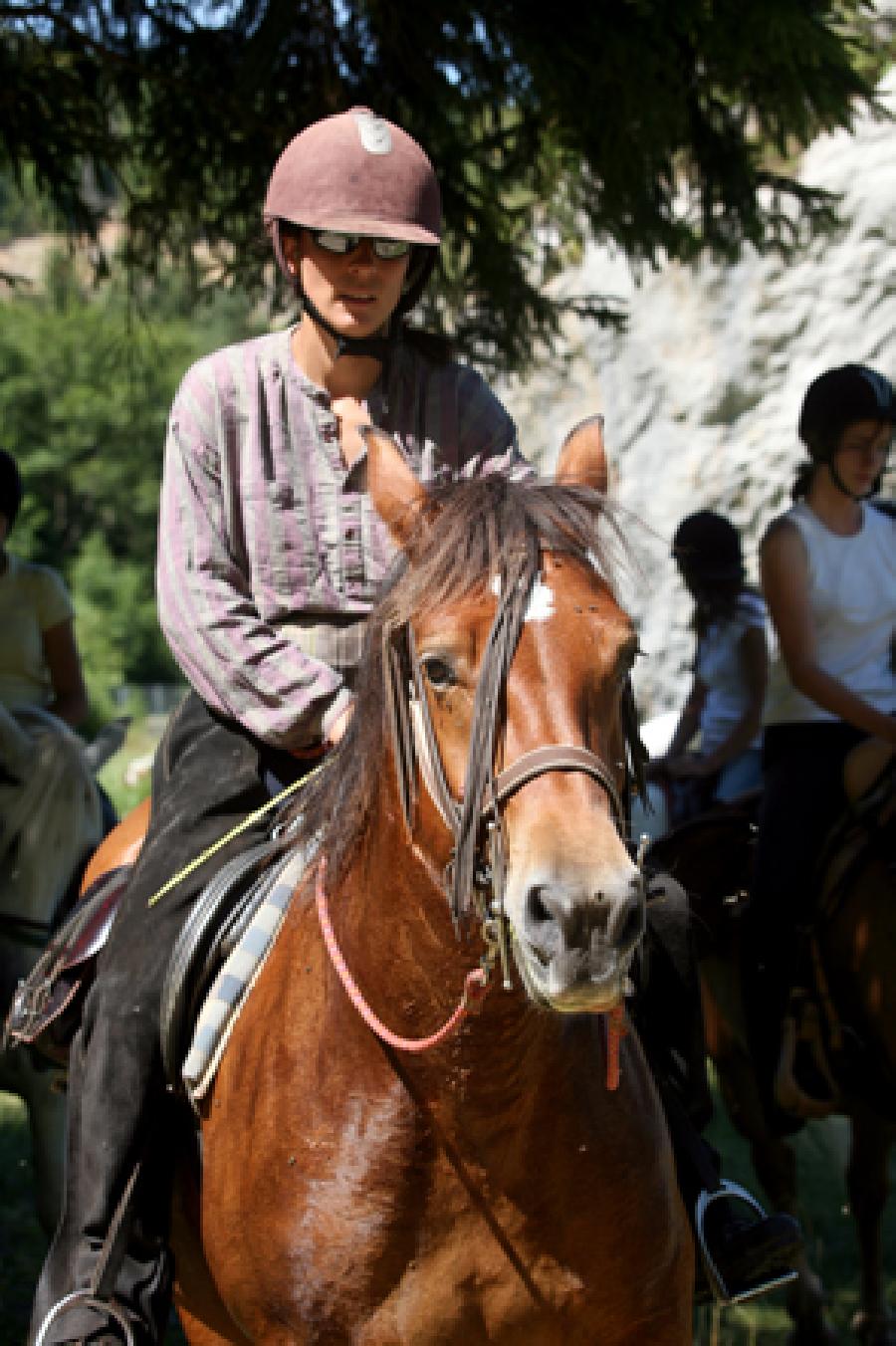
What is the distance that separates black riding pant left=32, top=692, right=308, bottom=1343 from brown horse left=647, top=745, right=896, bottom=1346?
6.73ft

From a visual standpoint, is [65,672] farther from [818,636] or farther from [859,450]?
[859,450]

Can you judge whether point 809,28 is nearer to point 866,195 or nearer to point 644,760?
point 644,760

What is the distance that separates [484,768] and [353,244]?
158cm

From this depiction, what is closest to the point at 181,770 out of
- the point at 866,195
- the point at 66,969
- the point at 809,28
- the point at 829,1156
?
the point at 66,969

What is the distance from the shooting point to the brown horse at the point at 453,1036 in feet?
8.45

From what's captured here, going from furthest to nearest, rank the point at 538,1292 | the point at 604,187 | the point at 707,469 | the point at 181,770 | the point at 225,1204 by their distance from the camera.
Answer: the point at 707,469 < the point at 604,187 < the point at 181,770 < the point at 225,1204 < the point at 538,1292

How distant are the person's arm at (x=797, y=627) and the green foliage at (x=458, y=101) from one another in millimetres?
2047

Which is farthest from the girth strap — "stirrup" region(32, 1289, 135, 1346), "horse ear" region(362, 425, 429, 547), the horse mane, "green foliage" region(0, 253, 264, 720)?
"green foliage" region(0, 253, 264, 720)

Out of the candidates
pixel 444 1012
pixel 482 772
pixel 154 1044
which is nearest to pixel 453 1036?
pixel 444 1012

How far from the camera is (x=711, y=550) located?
328 inches

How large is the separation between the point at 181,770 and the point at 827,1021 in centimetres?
317

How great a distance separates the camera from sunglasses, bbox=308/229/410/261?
3578 mm

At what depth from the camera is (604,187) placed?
7.47m

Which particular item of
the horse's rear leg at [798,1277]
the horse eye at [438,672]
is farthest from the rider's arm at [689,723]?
the horse eye at [438,672]
